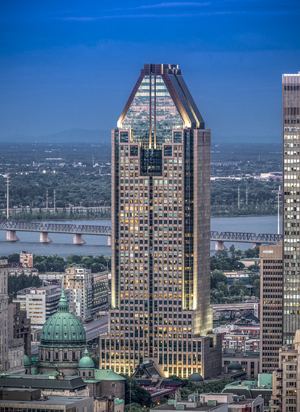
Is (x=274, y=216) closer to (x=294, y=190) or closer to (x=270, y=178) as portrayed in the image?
(x=270, y=178)

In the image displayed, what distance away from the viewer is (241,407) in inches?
2176

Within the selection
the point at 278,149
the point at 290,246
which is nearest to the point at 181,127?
the point at 290,246

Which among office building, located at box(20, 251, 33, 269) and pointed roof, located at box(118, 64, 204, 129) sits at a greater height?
pointed roof, located at box(118, 64, 204, 129)

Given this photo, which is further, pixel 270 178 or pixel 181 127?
pixel 270 178

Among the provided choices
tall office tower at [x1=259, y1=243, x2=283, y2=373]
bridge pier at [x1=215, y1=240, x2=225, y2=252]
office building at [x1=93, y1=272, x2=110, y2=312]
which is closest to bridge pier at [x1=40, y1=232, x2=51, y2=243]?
bridge pier at [x1=215, y1=240, x2=225, y2=252]

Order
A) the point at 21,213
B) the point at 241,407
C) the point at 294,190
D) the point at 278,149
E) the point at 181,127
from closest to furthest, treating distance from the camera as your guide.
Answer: the point at 241,407 → the point at 294,190 → the point at 181,127 → the point at 278,149 → the point at 21,213

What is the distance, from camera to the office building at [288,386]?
179 feet

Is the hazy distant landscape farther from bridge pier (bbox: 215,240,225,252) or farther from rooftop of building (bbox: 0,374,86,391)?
rooftop of building (bbox: 0,374,86,391)

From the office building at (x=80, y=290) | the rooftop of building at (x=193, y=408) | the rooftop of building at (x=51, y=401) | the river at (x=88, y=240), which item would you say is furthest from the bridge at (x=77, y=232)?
the rooftop of building at (x=51, y=401)

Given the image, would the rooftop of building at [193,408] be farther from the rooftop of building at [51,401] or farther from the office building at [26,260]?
the office building at [26,260]

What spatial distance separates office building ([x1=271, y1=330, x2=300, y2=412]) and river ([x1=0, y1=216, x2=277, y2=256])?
145 feet

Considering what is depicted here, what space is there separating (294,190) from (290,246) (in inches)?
47.3

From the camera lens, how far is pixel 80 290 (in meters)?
85.6

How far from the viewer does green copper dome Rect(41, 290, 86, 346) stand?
67.4 metres
